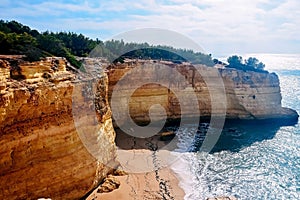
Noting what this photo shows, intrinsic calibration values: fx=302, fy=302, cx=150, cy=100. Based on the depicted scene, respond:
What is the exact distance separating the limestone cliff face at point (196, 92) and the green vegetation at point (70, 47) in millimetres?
4293

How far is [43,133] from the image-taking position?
42.3 feet

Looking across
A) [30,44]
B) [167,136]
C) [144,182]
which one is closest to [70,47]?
[167,136]

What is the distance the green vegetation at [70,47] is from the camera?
16672 mm

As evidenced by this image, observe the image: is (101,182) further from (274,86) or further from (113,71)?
(274,86)

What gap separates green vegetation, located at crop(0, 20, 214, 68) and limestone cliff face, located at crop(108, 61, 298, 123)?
4.29m

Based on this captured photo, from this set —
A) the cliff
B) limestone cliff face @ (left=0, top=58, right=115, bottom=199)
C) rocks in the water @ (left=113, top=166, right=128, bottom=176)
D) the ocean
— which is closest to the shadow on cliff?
the ocean

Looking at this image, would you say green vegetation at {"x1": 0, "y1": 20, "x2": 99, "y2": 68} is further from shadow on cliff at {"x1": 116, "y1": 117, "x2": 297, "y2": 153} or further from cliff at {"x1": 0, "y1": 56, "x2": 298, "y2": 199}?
shadow on cliff at {"x1": 116, "y1": 117, "x2": 297, "y2": 153}

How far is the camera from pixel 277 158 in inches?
1018

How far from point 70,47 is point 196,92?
1597cm

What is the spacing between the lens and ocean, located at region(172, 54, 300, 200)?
19422 millimetres

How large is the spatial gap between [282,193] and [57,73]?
15.4 meters

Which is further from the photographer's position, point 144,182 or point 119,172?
point 119,172

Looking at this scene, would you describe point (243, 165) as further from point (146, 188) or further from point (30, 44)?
point (30, 44)

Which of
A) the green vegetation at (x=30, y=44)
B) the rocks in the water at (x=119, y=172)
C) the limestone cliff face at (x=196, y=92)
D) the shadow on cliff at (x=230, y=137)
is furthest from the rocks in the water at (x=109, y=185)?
the limestone cliff face at (x=196, y=92)
